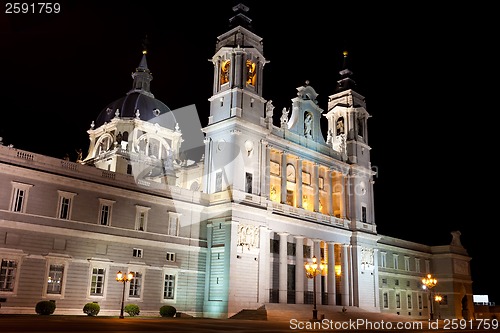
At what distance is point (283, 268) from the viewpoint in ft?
161

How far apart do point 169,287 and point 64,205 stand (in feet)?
37.7

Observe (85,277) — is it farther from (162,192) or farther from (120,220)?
(162,192)

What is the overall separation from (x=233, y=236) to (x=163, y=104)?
43046 millimetres

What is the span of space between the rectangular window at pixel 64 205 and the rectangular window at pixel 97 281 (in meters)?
4.64

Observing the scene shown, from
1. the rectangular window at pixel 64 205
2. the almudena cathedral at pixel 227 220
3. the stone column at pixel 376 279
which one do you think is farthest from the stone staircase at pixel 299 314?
the rectangular window at pixel 64 205

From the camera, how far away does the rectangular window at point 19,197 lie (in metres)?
35.0

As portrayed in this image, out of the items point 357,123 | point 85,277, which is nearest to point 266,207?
point 85,277

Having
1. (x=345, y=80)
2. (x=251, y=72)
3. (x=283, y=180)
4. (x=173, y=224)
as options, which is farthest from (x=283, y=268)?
(x=345, y=80)

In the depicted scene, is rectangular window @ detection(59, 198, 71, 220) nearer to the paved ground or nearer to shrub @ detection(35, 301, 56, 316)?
shrub @ detection(35, 301, 56, 316)

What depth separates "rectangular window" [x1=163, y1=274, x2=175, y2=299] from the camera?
4253cm

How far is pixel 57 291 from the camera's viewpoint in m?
36.1

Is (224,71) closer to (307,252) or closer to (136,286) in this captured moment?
(307,252)

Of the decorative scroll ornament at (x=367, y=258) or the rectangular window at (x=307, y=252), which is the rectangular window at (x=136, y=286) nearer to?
the rectangular window at (x=307, y=252)

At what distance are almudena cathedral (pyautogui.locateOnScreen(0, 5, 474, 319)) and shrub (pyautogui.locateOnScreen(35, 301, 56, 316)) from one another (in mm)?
1270
